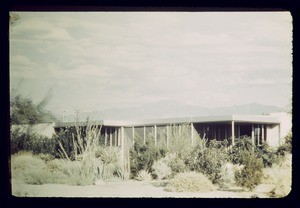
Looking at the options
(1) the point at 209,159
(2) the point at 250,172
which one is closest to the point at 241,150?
(2) the point at 250,172

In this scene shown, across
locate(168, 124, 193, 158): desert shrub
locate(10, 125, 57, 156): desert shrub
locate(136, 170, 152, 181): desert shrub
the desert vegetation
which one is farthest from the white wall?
locate(10, 125, 57, 156): desert shrub

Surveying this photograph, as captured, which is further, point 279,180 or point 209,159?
point 209,159

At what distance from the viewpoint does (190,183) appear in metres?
7.93

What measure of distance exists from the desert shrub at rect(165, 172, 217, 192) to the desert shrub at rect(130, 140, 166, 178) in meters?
0.59

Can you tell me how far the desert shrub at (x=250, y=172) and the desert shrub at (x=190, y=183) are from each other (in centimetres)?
53

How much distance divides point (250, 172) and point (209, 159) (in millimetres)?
854

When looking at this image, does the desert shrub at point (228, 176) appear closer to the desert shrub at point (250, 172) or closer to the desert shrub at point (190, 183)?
the desert shrub at point (250, 172)

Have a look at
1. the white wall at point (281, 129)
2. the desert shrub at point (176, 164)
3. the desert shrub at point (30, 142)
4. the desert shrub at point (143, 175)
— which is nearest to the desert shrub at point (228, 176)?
the desert shrub at point (176, 164)

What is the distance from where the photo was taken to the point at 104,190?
321 inches

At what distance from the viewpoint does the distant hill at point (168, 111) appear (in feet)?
26.6

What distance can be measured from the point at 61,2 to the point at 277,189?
5.16 meters

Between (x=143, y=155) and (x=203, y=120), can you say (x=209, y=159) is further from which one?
(x=143, y=155)

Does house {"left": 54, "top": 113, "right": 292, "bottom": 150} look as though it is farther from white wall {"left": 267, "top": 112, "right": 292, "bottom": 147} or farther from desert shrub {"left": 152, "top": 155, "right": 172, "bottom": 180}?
desert shrub {"left": 152, "top": 155, "right": 172, "bottom": 180}
